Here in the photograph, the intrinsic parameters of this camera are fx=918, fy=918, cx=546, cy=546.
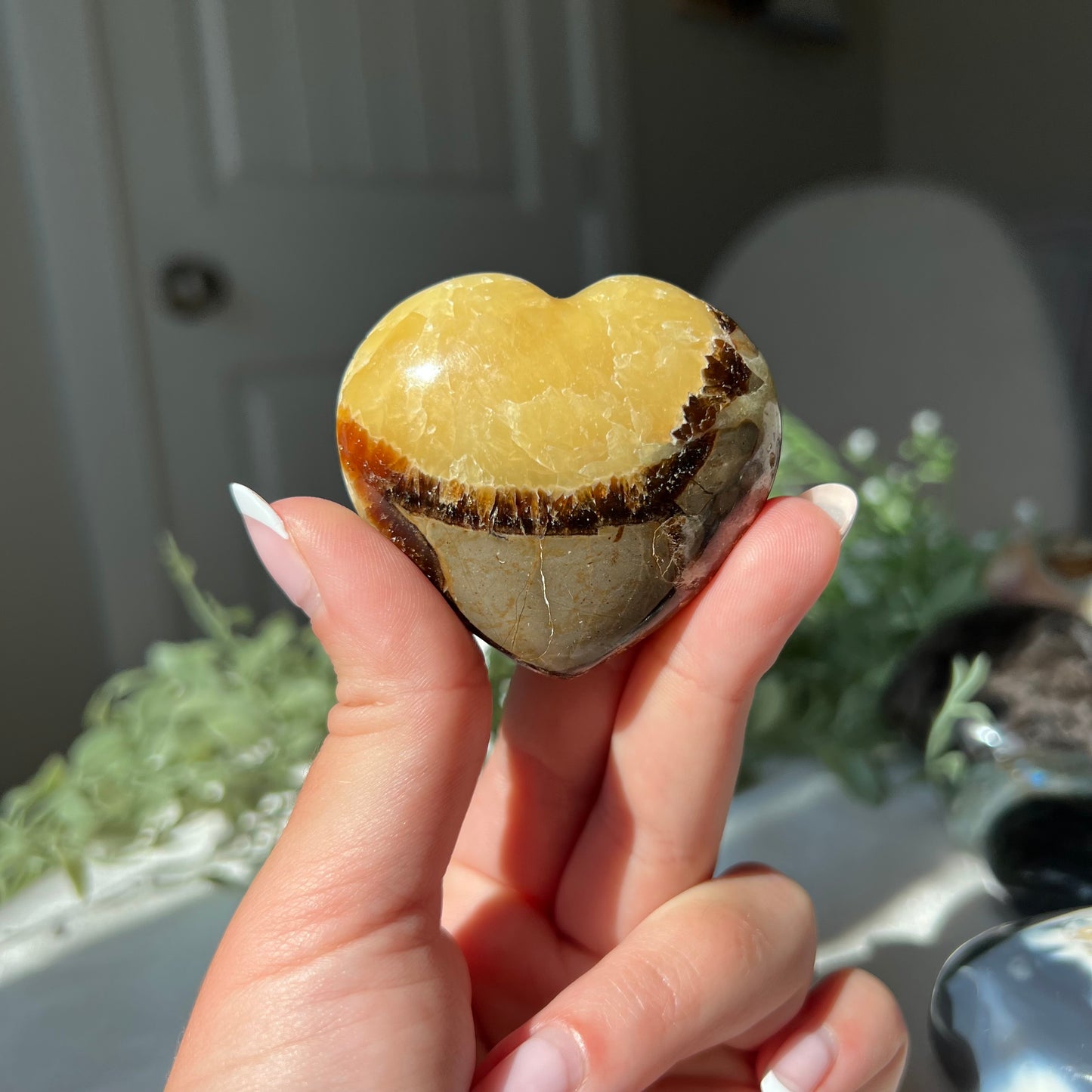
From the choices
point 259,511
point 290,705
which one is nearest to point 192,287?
point 290,705

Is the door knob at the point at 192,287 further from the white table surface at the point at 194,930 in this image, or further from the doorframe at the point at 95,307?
the white table surface at the point at 194,930

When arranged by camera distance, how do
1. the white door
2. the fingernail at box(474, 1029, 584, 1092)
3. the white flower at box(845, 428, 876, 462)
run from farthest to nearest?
the white door → the white flower at box(845, 428, 876, 462) → the fingernail at box(474, 1029, 584, 1092)

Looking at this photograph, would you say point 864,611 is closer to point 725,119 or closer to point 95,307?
point 95,307

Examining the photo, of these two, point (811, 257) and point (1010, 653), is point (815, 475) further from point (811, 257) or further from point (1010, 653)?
point (811, 257)

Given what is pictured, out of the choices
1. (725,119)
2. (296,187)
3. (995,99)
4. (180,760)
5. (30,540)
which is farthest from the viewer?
(995,99)

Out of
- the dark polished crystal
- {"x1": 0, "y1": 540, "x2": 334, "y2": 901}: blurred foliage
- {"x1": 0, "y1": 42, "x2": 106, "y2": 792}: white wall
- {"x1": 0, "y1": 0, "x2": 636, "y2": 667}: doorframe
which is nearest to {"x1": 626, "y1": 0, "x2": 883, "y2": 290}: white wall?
{"x1": 0, "y1": 0, "x2": 636, "y2": 667}: doorframe

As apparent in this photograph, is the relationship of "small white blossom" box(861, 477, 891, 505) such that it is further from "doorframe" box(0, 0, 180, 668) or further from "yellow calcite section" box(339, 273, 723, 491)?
"doorframe" box(0, 0, 180, 668)

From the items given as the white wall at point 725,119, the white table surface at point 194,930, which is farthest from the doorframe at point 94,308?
the white wall at point 725,119
